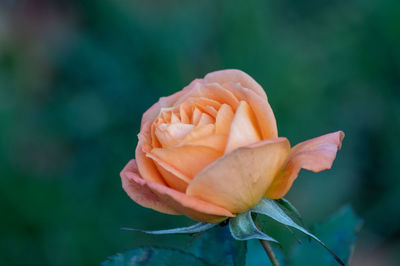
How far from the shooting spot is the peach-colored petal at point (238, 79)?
1.85 feet

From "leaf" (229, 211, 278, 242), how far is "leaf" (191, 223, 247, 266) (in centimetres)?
2

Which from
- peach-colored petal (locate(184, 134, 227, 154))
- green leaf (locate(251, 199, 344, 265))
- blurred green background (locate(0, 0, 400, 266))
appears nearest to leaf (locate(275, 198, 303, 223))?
green leaf (locate(251, 199, 344, 265))

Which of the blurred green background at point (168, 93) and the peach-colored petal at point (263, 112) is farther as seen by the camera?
the blurred green background at point (168, 93)

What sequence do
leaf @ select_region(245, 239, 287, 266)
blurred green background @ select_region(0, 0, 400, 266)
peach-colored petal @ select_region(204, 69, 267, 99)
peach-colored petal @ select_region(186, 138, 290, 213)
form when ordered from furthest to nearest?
1. blurred green background @ select_region(0, 0, 400, 266)
2. leaf @ select_region(245, 239, 287, 266)
3. peach-colored petal @ select_region(204, 69, 267, 99)
4. peach-colored petal @ select_region(186, 138, 290, 213)

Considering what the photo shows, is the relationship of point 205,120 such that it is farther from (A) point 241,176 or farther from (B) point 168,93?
(B) point 168,93

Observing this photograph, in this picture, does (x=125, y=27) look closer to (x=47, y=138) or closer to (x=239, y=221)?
(x=47, y=138)

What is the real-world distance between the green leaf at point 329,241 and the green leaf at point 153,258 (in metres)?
0.21

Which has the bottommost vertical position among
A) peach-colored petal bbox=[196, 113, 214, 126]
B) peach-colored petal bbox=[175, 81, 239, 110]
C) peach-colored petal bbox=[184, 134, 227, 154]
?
peach-colored petal bbox=[184, 134, 227, 154]

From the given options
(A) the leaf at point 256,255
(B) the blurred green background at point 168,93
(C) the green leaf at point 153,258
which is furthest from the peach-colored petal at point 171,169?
(B) the blurred green background at point 168,93

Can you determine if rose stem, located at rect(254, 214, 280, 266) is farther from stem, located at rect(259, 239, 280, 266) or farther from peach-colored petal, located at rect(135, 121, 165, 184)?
peach-colored petal, located at rect(135, 121, 165, 184)

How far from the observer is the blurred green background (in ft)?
5.63

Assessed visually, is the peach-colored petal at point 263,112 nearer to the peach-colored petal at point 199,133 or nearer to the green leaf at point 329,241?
the peach-colored petal at point 199,133

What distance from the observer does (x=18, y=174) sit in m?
1.74

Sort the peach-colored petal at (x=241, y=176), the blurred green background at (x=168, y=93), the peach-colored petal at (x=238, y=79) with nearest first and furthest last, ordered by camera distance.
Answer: the peach-colored petal at (x=241, y=176), the peach-colored petal at (x=238, y=79), the blurred green background at (x=168, y=93)
